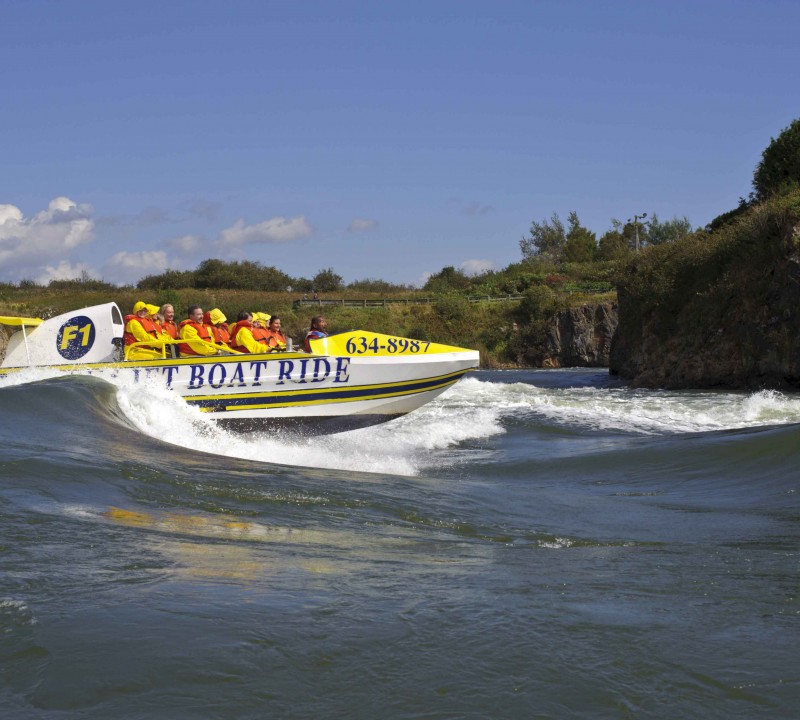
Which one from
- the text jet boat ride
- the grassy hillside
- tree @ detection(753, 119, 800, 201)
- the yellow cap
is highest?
tree @ detection(753, 119, 800, 201)

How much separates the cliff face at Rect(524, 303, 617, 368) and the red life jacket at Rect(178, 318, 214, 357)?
36.3 metres

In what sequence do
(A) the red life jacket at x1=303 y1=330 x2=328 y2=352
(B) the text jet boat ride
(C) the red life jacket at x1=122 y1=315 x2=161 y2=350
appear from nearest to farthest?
(B) the text jet boat ride
(C) the red life jacket at x1=122 y1=315 x2=161 y2=350
(A) the red life jacket at x1=303 y1=330 x2=328 y2=352

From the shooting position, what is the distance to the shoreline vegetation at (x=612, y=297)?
24.9m

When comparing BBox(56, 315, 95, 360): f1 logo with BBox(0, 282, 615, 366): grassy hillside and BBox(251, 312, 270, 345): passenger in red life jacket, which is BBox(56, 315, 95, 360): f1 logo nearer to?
BBox(251, 312, 270, 345): passenger in red life jacket

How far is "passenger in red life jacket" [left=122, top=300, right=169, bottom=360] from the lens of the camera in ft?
46.4

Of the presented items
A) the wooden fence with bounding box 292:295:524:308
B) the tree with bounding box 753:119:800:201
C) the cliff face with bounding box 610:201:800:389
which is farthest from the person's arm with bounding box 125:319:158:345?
the wooden fence with bounding box 292:295:524:308

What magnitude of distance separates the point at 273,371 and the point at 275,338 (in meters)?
1.26

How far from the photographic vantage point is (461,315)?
195 feet

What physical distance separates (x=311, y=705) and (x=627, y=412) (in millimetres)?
16905

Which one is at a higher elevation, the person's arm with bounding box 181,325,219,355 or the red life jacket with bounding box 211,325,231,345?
the red life jacket with bounding box 211,325,231,345

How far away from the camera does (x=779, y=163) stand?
3172 cm

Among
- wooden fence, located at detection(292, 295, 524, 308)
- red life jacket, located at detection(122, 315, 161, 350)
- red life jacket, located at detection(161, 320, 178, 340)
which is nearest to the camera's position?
red life jacket, located at detection(122, 315, 161, 350)

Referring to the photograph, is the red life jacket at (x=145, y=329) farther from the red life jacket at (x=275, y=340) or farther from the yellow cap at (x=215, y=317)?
the red life jacket at (x=275, y=340)

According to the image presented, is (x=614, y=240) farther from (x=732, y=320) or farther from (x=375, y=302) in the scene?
(x=732, y=320)
